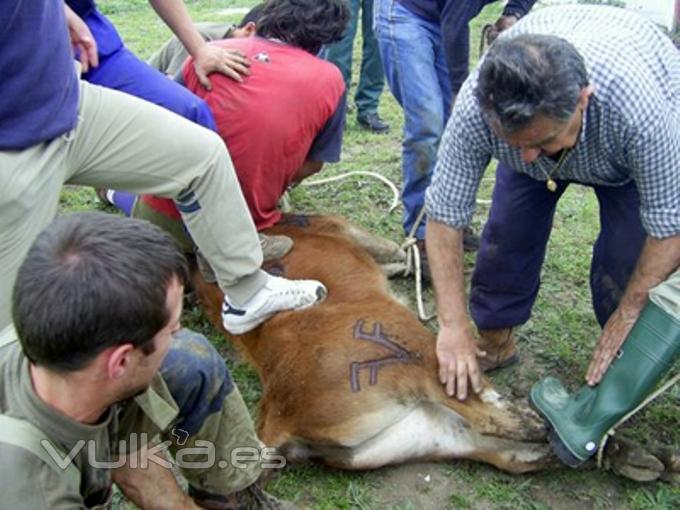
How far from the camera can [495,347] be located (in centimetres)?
360

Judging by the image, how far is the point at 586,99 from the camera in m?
2.46

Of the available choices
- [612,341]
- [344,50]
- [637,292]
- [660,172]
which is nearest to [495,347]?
[612,341]

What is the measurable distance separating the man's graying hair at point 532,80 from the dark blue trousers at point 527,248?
0.86 meters

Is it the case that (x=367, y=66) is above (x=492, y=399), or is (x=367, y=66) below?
below

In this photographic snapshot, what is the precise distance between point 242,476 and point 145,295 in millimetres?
1096

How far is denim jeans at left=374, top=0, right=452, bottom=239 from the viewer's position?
421 centimetres

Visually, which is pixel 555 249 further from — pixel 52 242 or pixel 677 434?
pixel 52 242

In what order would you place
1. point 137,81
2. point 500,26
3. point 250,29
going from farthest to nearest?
point 500,26
point 250,29
point 137,81

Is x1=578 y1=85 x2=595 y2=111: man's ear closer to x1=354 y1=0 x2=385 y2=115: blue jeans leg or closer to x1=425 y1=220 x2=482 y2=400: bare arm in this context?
x1=425 y1=220 x2=482 y2=400: bare arm

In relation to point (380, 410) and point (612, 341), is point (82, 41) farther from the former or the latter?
point (612, 341)

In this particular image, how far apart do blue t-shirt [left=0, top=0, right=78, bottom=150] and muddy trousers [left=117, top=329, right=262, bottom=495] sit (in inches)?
33.6

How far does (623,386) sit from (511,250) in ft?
3.01

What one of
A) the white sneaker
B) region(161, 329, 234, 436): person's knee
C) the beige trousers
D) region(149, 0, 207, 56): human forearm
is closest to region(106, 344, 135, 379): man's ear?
region(161, 329, 234, 436): person's knee

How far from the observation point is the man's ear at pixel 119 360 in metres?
1.72
